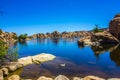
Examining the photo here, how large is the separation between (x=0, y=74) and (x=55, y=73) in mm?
7919

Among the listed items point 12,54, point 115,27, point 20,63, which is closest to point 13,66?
point 20,63

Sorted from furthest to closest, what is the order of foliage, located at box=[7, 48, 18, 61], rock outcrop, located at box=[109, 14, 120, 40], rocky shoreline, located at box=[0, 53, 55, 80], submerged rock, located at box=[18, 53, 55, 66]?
rock outcrop, located at box=[109, 14, 120, 40], submerged rock, located at box=[18, 53, 55, 66], foliage, located at box=[7, 48, 18, 61], rocky shoreline, located at box=[0, 53, 55, 80]

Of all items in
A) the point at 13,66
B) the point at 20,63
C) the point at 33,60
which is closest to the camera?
the point at 13,66

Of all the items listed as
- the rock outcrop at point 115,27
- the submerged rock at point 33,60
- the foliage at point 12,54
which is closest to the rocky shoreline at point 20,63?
the submerged rock at point 33,60

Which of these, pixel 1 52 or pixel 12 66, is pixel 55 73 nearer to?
pixel 12 66

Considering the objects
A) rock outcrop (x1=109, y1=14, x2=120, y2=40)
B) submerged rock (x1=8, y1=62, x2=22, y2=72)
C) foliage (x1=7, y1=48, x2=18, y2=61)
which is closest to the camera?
submerged rock (x1=8, y1=62, x2=22, y2=72)

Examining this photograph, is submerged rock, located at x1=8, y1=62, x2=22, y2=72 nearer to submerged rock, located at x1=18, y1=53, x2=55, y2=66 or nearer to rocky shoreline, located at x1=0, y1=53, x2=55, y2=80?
rocky shoreline, located at x1=0, y1=53, x2=55, y2=80

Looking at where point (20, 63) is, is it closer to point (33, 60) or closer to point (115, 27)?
point (33, 60)

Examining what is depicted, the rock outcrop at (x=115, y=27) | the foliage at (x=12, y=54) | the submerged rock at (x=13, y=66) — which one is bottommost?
the submerged rock at (x=13, y=66)

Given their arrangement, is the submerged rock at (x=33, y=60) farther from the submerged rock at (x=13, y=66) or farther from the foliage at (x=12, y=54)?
the submerged rock at (x=13, y=66)

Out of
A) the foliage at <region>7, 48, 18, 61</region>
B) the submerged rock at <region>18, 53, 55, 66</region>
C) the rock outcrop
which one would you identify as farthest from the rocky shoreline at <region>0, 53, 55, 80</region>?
the rock outcrop

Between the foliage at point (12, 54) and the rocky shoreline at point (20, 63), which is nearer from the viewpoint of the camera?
the rocky shoreline at point (20, 63)

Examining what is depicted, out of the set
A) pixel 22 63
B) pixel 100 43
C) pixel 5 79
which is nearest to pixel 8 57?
pixel 22 63

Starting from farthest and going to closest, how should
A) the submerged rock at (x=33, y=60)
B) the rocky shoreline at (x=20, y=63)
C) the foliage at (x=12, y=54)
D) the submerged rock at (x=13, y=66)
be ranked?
the submerged rock at (x=33, y=60) → the foliage at (x=12, y=54) → the submerged rock at (x=13, y=66) → the rocky shoreline at (x=20, y=63)
